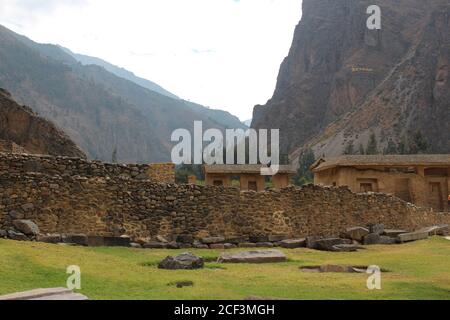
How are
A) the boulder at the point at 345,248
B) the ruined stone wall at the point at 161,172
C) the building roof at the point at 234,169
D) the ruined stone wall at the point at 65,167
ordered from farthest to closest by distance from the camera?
the building roof at the point at 234,169 → the ruined stone wall at the point at 161,172 → the boulder at the point at 345,248 → the ruined stone wall at the point at 65,167

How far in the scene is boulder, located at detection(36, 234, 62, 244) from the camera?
50.2 feet

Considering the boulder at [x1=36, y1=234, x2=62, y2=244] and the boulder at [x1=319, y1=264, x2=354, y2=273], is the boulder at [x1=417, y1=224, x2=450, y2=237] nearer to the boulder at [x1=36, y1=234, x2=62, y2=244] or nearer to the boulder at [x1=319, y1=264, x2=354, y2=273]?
the boulder at [x1=319, y1=264, x2=354, y2=273]

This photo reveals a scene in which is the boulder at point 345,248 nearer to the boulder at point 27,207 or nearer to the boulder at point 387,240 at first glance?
the boulder at point 387,240

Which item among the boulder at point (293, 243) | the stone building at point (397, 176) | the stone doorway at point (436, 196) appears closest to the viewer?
the boulder at point (293, 243)

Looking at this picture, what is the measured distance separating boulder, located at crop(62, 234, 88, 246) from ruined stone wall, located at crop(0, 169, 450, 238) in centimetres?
71

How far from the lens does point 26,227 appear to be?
50.7ft

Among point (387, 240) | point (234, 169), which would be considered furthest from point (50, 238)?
point (234, 169)

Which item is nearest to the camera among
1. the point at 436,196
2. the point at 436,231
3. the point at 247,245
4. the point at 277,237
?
the point at 247,245

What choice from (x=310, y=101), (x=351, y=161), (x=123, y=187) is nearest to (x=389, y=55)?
(x=310, y=101)

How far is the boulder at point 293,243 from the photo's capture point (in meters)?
19.5

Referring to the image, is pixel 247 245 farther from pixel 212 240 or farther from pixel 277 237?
pixel 277 237

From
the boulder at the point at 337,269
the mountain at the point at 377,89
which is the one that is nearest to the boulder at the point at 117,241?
the boulder at the point at 337,269

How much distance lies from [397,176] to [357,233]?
82.0 feet

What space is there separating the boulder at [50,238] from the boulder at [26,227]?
0.74 ft
